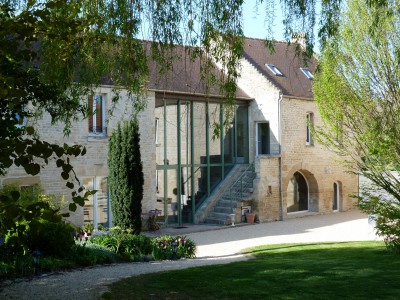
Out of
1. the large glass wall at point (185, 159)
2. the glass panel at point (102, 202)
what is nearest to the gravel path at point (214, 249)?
the large glass wall at point (185, 159)

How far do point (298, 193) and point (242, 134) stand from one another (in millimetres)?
3914

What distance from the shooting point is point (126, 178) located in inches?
662

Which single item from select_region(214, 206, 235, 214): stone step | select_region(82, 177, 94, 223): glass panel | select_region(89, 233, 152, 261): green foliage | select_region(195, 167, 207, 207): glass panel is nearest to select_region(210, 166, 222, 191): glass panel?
select_region(195, 167, 207, 207): glass panel

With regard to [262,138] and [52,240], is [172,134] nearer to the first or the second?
[262,138]

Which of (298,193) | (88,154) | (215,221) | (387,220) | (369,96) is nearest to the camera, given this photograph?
(387,220)

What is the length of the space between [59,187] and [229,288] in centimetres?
1039

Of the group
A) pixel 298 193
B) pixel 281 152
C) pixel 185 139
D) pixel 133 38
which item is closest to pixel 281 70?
pixel 281 152

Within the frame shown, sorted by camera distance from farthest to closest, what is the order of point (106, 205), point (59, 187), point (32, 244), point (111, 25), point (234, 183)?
point (234, 183) → point (106, 205) → point (59, 187) → point (32, 244) → point (111, 25)

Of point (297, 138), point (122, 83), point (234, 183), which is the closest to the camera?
point (122, 83)

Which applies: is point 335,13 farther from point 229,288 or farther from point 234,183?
point 234,183

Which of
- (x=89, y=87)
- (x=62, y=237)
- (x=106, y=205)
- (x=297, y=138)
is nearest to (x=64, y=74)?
(x=89, y=87)

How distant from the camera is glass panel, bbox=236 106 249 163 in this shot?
80.1 ft

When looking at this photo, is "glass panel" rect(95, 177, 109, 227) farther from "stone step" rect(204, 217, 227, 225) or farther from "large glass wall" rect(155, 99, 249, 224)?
"stone step" rect(204, 217, 227, 225)

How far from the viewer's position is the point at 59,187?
18.1 meters
